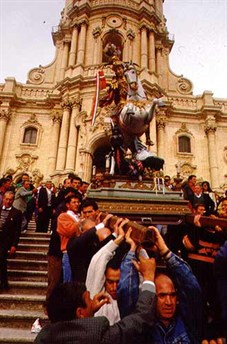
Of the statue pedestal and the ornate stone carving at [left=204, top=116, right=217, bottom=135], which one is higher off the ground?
the ornate stone carving at [left=204, top=116, right=217, bottom=135]

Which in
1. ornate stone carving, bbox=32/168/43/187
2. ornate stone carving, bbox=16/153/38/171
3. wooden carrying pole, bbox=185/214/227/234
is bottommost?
wooden carrying pole, bbox=185/214/227/234

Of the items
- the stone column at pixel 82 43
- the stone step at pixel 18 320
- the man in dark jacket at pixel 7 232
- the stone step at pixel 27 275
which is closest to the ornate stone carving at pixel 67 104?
the stone column at pixel 82 43

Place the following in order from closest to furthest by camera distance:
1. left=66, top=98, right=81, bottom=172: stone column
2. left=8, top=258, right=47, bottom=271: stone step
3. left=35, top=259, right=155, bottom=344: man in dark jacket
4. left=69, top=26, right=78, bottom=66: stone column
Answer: left=35, top=259, right=155, bottom=344: man in dark jacket → left=8, top=258, right=47, bottom=271: stone step → left=66, top=98, right=81, bottom=172: stone column → left=69, top=26, right=78, bottom=66: stone column

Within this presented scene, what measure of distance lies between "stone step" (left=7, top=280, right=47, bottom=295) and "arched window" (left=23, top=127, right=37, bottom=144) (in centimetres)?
1684

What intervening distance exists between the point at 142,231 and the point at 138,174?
3.20m

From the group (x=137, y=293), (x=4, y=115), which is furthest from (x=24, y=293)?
(x=4, y=115)

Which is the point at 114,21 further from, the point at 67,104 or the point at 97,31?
the point at 67,104

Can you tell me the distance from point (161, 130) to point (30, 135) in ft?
32.2

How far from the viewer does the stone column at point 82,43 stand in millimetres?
21436

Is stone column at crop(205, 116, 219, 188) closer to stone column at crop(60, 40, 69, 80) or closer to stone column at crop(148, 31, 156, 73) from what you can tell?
stone column at crop(148, 31, 156, 73)

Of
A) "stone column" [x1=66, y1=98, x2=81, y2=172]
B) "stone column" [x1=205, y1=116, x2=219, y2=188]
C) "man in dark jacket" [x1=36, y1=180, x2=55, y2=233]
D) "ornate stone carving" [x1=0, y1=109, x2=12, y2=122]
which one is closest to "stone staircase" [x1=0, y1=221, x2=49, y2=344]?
"man in dark jacket" [x1=36, y1=180, x2=55, y2=233]

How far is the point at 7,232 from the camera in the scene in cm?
486

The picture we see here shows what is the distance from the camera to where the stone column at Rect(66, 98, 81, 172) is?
17.7 metres

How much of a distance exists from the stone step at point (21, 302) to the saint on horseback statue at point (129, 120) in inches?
101
